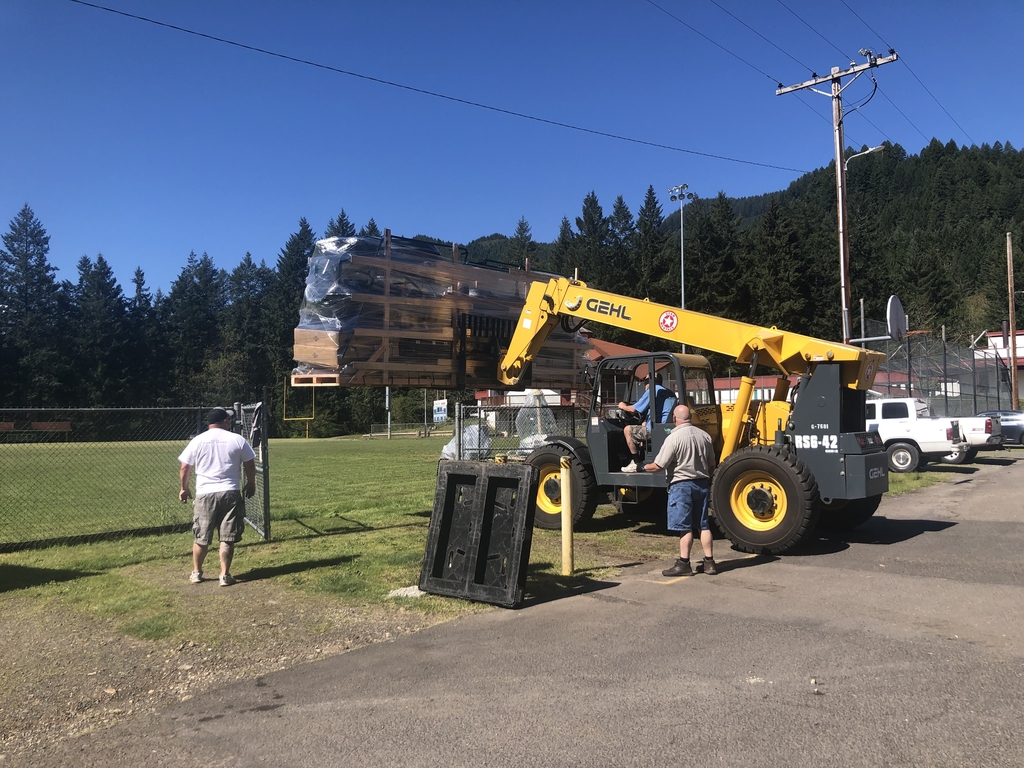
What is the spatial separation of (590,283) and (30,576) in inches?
2727

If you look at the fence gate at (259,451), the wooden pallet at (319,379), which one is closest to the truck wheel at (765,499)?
the wooden pallet at (319,379)

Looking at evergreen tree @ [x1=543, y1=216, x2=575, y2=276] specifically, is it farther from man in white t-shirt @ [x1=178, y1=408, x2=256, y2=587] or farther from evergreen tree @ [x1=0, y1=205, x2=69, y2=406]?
man in white t-shirt @ [x1=178, y1=408, x2=256, y2=587]

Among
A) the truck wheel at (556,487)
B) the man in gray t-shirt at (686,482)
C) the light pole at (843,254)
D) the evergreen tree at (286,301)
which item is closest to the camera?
the man in gray t-shirt at (686,482)

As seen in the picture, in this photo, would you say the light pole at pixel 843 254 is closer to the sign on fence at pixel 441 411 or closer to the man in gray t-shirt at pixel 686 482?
the man in gray t-shirt at pixel 686 482

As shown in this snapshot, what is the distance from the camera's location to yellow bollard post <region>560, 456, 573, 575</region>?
755 cm

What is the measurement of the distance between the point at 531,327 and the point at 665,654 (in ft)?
22.5

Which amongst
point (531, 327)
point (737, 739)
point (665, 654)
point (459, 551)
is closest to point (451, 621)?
point (459, 551)

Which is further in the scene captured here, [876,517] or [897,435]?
[897,435]

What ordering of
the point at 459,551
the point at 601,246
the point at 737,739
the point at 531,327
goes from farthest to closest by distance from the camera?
the point at 601,246 < the point at 531,327 < the point at 459,551 < the point at 737,739

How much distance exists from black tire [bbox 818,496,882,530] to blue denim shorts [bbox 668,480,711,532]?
3.15 meters

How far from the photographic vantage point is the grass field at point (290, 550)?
278 inches

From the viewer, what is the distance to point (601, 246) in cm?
8356

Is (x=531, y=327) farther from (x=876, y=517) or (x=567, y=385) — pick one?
(x=876, y=517)

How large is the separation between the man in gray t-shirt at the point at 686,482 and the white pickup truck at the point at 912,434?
13.9 metres
